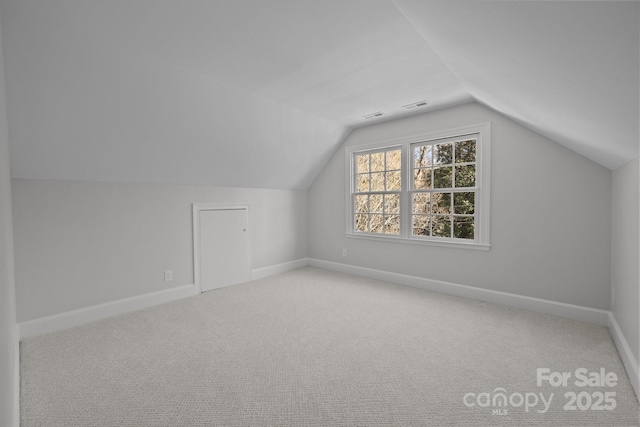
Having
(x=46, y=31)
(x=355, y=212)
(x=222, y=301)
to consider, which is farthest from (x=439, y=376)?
(x=46, y=31)

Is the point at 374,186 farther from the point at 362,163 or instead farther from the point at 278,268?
the point at 278,268

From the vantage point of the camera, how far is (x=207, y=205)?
3963mm

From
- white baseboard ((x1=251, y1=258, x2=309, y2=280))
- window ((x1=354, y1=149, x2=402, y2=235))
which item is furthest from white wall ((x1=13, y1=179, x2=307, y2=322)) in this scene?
window ((x1=354, y1=149, x2=402, y2=235))

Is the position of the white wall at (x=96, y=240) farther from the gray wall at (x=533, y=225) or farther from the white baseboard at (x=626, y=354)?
the white baseboard at (x=626, y=354)

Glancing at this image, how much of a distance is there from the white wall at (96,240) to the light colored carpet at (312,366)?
367mm

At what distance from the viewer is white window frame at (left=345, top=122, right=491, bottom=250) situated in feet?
11.3

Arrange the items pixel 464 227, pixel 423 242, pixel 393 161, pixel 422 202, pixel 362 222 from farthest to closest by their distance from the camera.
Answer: pixel 393 161 < pixel 362 222 < pixel 422 202 < pixel 464 227 < pixel 423 242

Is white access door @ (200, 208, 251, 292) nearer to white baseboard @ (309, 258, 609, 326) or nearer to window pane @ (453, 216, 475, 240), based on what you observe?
white baseboard @ (309, 258, 609, 326)

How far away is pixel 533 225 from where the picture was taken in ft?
10.3

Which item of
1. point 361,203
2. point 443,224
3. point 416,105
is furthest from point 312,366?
point 443,224

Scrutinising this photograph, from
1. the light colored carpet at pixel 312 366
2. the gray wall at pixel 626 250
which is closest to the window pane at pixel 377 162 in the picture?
the light colored carpet at pixel 312 366

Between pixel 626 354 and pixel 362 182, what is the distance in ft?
11.8

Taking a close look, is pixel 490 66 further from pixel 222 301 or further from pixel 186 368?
pixel 222 301

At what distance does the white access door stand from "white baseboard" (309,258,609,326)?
69.4 inches
